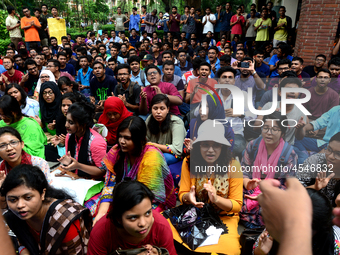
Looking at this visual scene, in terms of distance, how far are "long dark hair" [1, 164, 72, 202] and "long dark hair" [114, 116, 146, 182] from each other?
67 cm

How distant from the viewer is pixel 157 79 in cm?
448

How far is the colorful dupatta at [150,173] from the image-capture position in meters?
2.23

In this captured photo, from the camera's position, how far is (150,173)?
222cm

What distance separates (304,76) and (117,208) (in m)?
4.64

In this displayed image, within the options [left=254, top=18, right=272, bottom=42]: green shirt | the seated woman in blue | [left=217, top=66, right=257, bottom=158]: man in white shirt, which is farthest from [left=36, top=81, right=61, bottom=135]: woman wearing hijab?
[left=254, top=18, right=272, bottom=42]: green shirt

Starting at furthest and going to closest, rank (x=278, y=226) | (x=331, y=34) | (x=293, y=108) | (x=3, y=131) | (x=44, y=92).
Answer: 1. (x=331, y=34)
2. (x=44, y=92)
3. (x=293, y=108)
4. (x=3, y=131)
5. (x=278, y=226)

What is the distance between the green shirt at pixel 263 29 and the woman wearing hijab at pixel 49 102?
664 centimetres

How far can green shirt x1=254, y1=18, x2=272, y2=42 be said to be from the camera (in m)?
7.93

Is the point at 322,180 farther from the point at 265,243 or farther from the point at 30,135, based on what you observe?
the point at 30,135

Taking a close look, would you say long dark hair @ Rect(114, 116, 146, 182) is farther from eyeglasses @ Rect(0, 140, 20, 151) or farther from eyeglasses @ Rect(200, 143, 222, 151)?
eyeglasses @ Rect(0, 140, 20, 151)

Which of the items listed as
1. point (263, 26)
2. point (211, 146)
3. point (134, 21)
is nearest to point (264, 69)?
point (263, 26)

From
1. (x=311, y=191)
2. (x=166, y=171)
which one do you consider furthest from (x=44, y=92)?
(x=311, y=191)

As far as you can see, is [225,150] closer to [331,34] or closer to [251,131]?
[251,131]

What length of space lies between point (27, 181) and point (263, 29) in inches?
327
